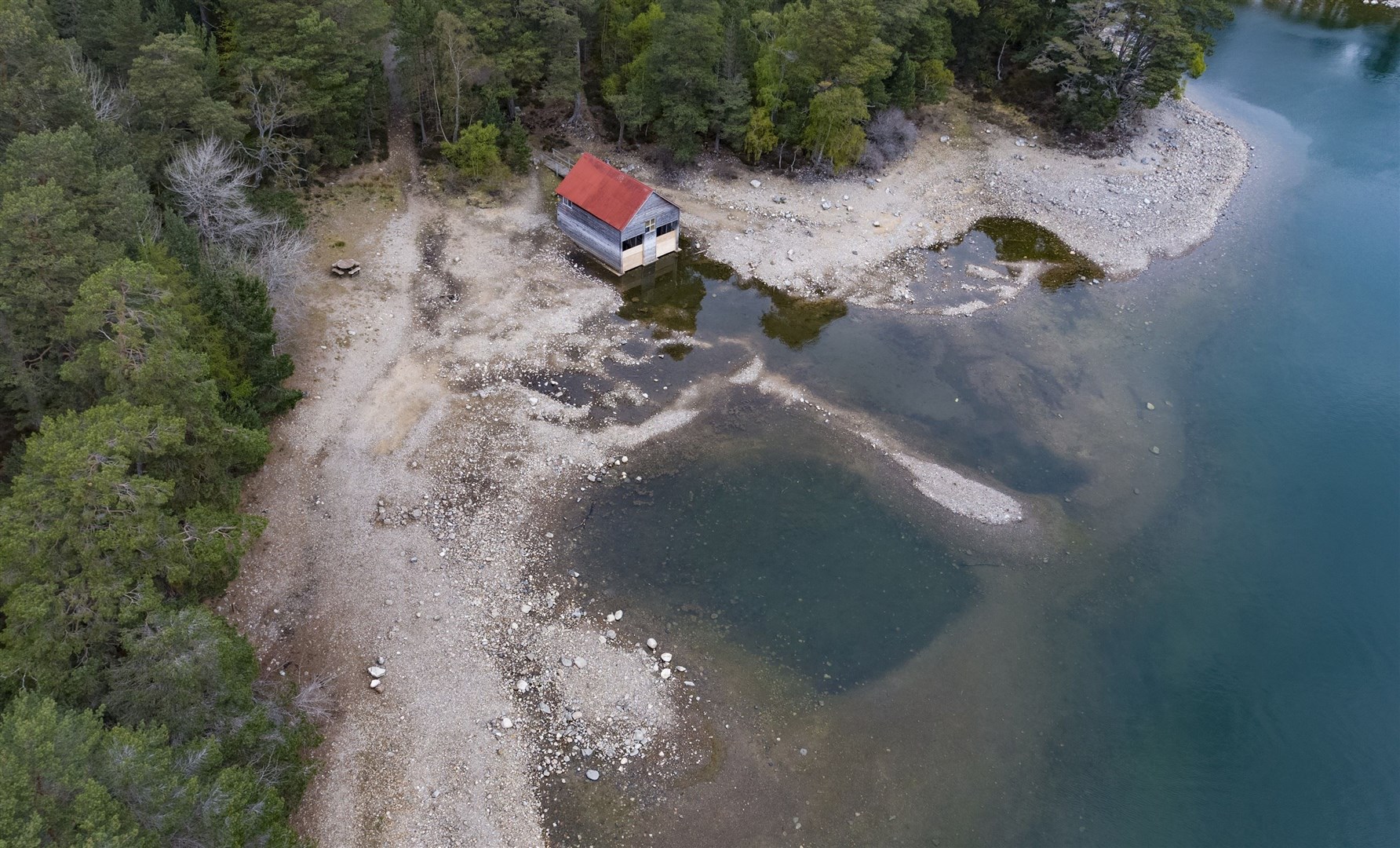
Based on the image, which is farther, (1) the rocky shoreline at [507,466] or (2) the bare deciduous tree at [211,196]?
(2) the bare deciduous tree at [211,196]

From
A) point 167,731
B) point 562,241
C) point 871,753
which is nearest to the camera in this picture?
point 167,731

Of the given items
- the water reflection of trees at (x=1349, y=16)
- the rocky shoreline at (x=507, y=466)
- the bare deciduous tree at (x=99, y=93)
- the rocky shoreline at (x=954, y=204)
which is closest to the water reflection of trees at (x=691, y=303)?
the rocky shoreline at (x=954, y=204)

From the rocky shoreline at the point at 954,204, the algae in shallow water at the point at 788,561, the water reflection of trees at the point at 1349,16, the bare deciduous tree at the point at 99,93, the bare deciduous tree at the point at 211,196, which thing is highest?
the water reflection of trees at the point at 1349,16

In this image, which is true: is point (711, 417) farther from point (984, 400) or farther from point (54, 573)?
point (54, 573)

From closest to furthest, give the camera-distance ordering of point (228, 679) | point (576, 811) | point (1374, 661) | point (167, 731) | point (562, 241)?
point (167, 731)
point (228, 679)
point (576, 811)
point (1374, 661)
point (562, 241)

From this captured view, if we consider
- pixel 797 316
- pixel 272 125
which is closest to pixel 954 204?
pixel 797 316

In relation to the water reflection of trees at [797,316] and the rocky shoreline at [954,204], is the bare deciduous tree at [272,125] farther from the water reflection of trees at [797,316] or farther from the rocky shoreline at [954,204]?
the water reflection of trees at [797,316]

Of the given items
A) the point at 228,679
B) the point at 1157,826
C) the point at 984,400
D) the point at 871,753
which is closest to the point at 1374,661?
the point at 1157,826
